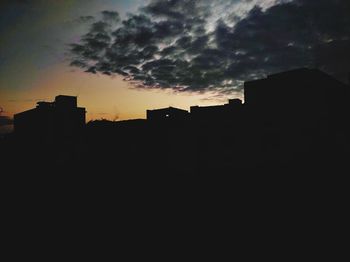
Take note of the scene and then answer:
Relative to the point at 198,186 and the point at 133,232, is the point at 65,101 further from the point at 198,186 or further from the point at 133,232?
the point at 133,232

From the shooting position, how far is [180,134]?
2819cm

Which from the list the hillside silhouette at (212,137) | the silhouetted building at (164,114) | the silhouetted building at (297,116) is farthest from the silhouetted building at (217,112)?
the silhouetted building at (164,114)

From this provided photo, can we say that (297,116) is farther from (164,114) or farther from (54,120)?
(54,120)

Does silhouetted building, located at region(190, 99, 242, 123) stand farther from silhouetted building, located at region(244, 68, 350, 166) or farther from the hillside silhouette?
silhouetted building, located at region(244, 68, 350, 166)

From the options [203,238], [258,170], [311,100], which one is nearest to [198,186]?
[258,170]

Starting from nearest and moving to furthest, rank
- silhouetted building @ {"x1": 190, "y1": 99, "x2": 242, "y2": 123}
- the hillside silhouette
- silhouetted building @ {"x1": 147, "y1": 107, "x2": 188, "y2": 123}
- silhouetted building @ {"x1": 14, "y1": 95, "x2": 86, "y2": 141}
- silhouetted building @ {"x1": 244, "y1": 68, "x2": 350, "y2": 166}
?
1. silhouetted building @ {"x1": 244, "y1": 68, "x2": 350, "y2": 166}
2. the hillside silhouette
3. silhouetted building @ {"x1": 190, "y1": 99, "x2": 242, "y2": 123}
4. silhouetted building @ {"x1": 14, "y1": 95, "x2": 86, "y2": 141}
5. silhouetted building @ {"x1": 147, "y1": 107, "x2": 188, "y2": 123}

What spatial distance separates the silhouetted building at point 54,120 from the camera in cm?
2783

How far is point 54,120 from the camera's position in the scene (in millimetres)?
27922

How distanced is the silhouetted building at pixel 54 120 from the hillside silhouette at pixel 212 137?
100 mm

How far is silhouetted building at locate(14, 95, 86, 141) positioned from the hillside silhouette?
0.10 metres

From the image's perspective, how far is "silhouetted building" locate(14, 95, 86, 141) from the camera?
1096 inches

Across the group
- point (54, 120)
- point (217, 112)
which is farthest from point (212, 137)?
point (54, 120)

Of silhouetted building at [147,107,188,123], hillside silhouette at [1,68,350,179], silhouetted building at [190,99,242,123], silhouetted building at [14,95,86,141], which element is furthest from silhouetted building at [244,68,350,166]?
silhouetted building at [14,95,86,141]

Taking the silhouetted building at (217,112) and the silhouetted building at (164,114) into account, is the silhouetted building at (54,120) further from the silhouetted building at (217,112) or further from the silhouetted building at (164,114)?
the silhouetted building at (217,112)
